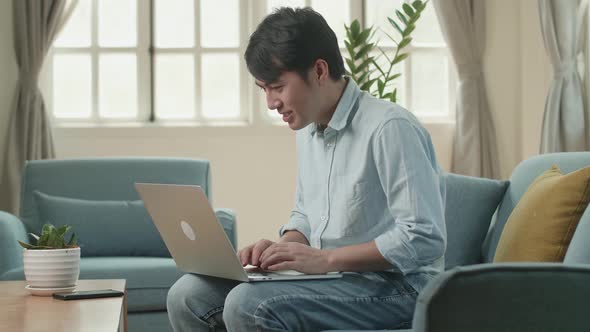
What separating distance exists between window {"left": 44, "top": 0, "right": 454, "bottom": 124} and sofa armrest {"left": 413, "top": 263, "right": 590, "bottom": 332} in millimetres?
4601

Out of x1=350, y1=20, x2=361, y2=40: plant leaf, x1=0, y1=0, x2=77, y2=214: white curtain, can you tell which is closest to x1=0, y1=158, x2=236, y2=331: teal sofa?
x1=0, y1=0, x2=77, y2=214: white curtain

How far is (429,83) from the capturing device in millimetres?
5766

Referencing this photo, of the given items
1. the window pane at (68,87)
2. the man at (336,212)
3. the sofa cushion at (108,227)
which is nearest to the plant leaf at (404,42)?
the sofa cushion at (108,227)

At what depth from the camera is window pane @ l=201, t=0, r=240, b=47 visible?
5605 mm

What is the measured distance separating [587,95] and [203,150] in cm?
228

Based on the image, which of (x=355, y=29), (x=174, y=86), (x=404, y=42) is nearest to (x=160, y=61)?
(x=174, y=86)

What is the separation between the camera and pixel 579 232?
204 cm

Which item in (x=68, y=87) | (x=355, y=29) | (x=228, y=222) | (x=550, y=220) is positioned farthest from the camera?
(x=68, y=87)

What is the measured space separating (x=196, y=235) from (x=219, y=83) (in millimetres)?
3664

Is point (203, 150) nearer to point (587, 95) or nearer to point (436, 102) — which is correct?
point (436, 102)

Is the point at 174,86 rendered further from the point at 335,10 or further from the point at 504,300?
the point at 504,300

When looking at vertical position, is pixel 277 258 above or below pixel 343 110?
below

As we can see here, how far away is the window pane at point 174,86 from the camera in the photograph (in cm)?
559

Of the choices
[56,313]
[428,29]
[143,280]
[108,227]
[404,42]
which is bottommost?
[143,280]
